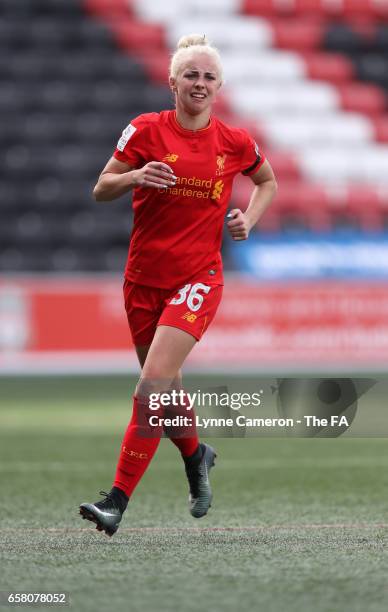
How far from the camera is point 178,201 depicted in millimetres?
4707

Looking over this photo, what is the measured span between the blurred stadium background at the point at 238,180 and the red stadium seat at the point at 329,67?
0.08 feet

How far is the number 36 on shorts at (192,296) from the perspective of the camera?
15.5ft

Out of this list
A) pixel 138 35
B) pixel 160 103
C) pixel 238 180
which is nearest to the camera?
pixel 238 180

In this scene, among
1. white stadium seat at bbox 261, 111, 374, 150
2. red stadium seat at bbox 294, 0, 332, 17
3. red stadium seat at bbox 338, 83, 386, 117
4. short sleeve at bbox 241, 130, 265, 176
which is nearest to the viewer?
short sleeve at bbox 241, 130, 265, 176

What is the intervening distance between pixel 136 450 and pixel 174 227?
85 centimetres

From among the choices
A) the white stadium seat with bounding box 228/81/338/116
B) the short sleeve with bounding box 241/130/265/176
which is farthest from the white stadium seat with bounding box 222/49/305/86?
the short sleeve with bounding box 241/130/265/176

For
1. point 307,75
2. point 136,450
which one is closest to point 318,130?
point 307,75

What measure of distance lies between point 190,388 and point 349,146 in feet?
46.3

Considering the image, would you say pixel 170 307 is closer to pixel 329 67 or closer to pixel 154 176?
pixel 154 176

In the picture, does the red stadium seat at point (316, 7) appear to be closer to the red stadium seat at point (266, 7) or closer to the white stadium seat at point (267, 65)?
the red stadium seat at point (266, 7)

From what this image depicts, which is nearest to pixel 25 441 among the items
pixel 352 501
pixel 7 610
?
pixel 352 501

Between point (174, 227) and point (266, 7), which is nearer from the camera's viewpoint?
point (174, 227)

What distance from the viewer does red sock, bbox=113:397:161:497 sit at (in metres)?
4.67

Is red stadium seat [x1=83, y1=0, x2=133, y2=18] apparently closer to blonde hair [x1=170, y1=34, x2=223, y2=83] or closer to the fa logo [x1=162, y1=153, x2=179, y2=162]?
blonde hair [x1=170, y1=34, x2=223, y2=83]
